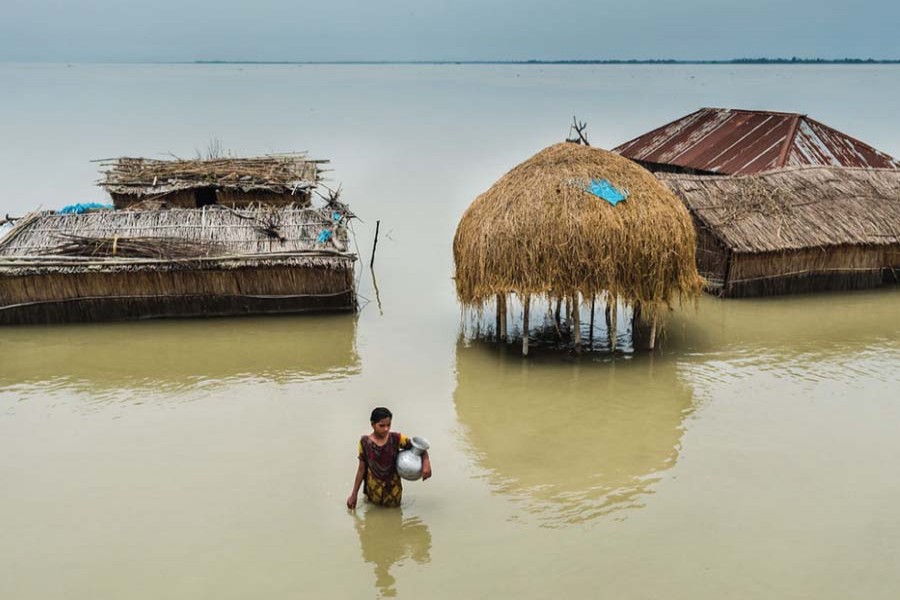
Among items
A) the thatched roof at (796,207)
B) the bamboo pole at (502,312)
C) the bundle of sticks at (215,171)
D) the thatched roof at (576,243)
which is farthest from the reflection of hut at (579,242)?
the bundle of sticks at (215,171)

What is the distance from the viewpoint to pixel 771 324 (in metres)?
13.4

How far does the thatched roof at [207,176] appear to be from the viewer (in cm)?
1644

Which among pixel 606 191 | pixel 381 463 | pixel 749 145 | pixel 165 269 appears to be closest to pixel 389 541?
pixel 381 463

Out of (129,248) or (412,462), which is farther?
(129,248)

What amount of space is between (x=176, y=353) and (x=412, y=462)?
248 inches

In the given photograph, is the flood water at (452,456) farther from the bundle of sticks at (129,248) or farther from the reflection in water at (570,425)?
the bundle of sticks at (129,248)

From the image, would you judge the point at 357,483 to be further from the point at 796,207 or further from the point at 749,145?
the point at 749,145

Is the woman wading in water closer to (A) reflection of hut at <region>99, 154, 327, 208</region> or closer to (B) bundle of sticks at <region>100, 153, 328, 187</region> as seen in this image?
(A) reflection of hut at <region>99, 154, 327, 208</region>

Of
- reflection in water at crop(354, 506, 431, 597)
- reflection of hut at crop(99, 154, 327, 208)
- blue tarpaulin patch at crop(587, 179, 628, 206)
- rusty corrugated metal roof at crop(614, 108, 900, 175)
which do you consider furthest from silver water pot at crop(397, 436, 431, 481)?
rusty corrugated metal roof at crop(614, 108, 900, 175)

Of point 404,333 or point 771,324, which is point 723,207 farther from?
point 404,333

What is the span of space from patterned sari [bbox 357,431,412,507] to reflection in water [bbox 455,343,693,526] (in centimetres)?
133

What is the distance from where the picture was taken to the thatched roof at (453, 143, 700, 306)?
10562mm

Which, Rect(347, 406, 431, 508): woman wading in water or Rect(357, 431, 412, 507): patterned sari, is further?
Rect(357, 431, 412, 507): patterned sari

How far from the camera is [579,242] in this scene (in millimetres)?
10523
